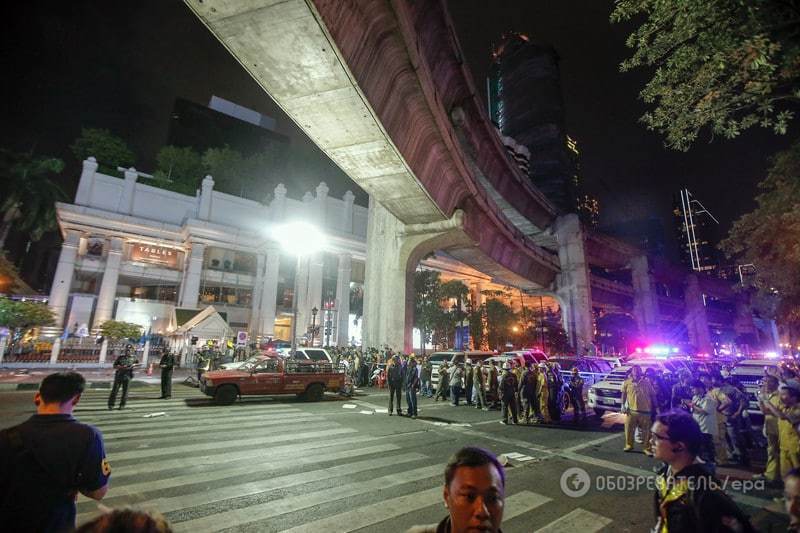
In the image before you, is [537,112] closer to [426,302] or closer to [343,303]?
[426,302]

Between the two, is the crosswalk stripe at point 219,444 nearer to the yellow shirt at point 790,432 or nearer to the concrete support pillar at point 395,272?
the yellow shirt at point 790,432

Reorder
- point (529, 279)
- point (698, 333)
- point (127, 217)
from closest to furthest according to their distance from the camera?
1. point (529, 279)
2. point (127, 217)
3. point (698, 333)

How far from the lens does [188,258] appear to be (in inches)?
1460

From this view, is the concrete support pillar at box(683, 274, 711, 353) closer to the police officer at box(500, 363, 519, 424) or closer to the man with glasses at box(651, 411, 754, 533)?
the police officer at box(500, 363, 519, 424)

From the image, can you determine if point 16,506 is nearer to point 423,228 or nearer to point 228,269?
point 423,228

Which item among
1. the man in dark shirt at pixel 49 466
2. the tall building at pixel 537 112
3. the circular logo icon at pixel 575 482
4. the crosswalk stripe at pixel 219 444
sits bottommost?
the circular logo icon at pixel 575 482

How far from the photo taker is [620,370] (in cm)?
1250

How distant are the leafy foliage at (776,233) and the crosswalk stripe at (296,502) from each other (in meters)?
15.6

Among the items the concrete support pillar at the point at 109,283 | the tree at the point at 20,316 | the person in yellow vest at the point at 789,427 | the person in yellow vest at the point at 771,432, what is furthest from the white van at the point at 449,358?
the concrete support pillar at the point at 109,283

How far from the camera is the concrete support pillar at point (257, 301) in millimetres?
37188

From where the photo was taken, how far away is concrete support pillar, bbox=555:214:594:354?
27531mm

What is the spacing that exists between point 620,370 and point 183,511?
13193mm

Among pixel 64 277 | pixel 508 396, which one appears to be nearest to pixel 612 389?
pixel 508 396

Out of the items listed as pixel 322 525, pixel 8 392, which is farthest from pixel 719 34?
pixel 8 392
